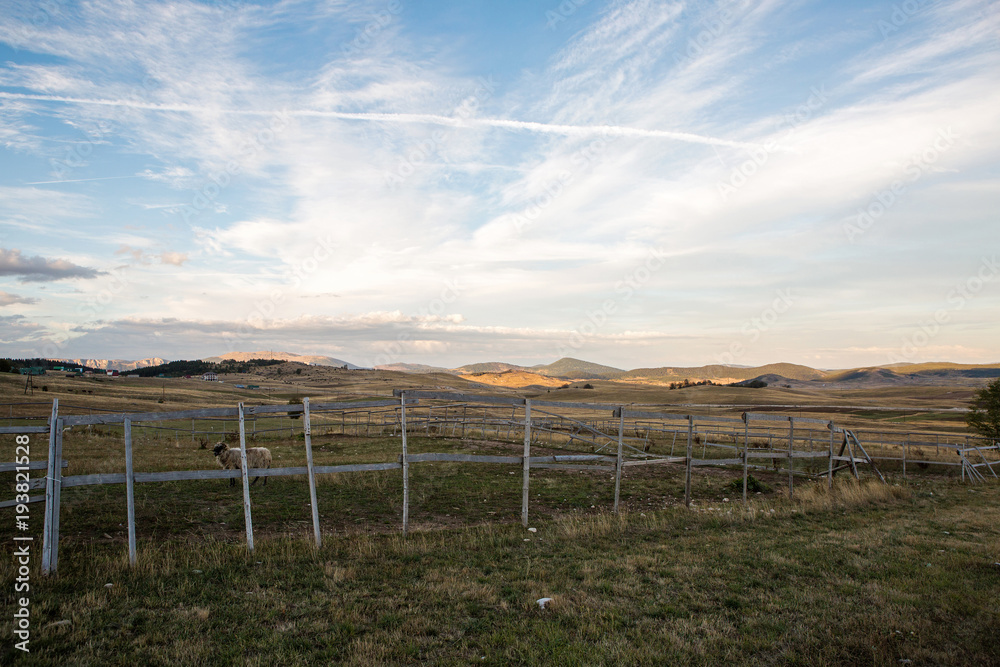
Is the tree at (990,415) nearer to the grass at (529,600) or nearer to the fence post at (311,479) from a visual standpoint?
the grass at (529,600)

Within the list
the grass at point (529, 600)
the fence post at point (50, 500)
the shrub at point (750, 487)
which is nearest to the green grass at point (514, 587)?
the grass at point (529, 600)

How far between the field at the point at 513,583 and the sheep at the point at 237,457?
1665 millimetres

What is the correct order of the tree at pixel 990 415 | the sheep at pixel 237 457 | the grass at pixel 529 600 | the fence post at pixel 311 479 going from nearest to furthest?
the grass at pixel 529 600
the fence post at pixel 311 479
the sheep at pixel 237 457
the tree at pixel 990 415

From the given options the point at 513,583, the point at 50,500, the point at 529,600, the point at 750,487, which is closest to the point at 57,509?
the point at 50,500

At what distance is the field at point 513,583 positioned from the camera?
15.4 ft

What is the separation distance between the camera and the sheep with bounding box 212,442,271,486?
14539mm

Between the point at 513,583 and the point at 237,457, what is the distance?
1153 centimetres

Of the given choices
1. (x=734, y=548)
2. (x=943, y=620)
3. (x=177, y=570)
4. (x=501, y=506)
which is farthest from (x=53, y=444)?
(x=943, y=620)

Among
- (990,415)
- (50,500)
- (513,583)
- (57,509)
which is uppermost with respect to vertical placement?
(50,500)

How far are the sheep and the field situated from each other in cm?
166

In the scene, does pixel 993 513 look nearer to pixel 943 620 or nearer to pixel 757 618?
pixel 943 620

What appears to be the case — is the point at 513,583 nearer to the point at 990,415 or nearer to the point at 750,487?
the point at 750,487

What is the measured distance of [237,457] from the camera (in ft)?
49.0

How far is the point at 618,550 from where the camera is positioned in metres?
8.17
